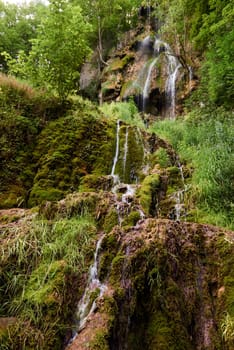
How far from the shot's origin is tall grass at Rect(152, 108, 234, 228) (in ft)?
16.4

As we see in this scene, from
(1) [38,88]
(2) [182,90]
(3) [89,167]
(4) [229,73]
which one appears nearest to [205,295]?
(3) [89,167]

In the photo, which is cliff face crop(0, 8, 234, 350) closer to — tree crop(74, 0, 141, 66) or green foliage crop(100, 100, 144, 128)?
green foliage crop(100, 100, 144, 128)

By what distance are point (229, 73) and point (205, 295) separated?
6493 mm

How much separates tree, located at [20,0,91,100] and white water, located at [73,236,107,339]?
5033 millimetres

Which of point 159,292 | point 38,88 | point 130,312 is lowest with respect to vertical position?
point 130,312

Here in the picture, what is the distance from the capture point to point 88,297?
3.19 metres

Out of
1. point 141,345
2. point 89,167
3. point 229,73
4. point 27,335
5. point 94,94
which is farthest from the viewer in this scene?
point 94,94

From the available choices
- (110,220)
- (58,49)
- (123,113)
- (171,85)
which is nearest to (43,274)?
(110,220)

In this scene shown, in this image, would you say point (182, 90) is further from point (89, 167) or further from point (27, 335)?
point (27, 335)

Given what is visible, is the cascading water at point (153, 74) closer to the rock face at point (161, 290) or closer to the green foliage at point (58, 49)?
the green foliage at point (58, 49)

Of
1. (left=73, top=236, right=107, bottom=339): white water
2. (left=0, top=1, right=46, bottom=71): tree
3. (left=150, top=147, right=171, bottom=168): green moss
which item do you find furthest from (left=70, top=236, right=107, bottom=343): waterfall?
(left=0, top=1, right=46, bottom=71): tree

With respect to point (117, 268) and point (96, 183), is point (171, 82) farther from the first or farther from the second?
point (117, 268)

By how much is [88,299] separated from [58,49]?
19.4ft

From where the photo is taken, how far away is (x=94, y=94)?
15984 mm
